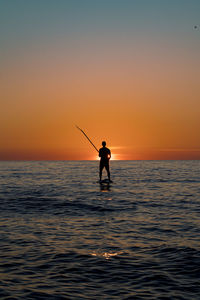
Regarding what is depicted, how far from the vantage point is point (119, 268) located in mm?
5914

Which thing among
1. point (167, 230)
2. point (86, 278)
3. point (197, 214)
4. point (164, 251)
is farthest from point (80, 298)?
point (197, 214)

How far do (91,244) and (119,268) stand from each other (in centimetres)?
164

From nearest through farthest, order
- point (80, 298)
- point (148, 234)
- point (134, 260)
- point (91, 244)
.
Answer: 1. point (80, 298)
2. point (134, 260)
3. point (91, 244)
4. point (148, 234)

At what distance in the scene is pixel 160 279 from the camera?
212 inches

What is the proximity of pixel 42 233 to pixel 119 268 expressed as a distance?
10.7 ft

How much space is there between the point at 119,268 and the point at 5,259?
2.35 meters

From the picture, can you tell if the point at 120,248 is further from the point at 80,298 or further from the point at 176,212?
the point at 176,212

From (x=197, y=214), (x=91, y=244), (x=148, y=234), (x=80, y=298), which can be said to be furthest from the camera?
(x=197, y=214)

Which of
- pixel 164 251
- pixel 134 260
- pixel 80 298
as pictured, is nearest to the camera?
pixel 80 298

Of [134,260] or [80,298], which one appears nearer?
[80,298]

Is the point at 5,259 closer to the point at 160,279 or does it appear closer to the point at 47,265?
the point at 47,265

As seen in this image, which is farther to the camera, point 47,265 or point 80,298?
point 47,265

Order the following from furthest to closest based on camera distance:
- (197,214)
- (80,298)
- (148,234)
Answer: (197,214)
(148,234)
(80,298)

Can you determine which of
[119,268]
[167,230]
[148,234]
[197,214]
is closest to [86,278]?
[119,268]
